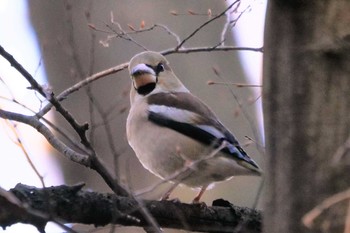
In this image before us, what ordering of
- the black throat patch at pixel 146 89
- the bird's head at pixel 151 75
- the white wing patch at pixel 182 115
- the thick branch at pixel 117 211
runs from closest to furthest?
the thick branch at pixel 117 211
the white wing patch at pixel 182 115
the bird's head at pixel 151 75
the black throat patch at pixel 146 89

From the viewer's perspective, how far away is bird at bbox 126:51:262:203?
336 cm

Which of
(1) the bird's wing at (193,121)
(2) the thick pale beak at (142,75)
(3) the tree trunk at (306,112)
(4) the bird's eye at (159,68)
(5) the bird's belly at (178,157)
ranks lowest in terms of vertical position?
(3) the tree trunk at (306,112)

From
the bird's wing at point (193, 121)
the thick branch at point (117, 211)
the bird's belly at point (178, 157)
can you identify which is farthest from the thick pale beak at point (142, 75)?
the thick branch at point (117, 211)

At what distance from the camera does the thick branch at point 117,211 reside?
93.6 inches

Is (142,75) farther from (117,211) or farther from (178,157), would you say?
(117,211)

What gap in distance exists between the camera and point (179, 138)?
3.48 m

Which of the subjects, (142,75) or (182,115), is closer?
(182,115)

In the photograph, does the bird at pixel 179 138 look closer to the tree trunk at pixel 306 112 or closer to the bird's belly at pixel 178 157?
the bird's belly at pixel 178 157

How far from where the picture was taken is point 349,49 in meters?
1.85

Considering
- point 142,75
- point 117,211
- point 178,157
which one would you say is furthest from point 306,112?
point 142,75

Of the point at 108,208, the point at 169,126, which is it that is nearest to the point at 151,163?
the point at 169,126

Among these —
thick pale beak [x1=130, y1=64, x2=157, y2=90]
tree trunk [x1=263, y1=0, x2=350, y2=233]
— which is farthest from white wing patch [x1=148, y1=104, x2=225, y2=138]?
tree trunk [x1=263, y1=0, x2=350, y2=233]

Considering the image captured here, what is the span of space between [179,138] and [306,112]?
5.41 ft

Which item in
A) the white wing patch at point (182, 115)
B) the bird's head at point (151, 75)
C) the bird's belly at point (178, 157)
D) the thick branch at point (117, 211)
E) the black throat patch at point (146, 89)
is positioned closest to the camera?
the thick branch at point (117, 211)
